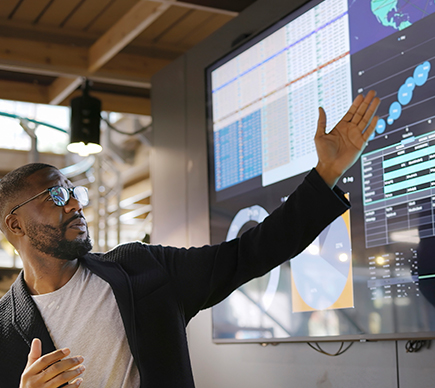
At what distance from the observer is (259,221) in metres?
2.68

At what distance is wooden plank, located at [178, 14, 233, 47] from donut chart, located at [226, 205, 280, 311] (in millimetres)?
1600

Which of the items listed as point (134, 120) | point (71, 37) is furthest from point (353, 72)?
point (134, 120)

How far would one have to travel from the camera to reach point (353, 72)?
221cm

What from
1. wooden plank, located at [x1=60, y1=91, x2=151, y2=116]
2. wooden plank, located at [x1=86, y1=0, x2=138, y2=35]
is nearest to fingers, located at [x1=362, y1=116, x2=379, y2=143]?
wooden plank, located at [x1=86, y1=0, x2=138, y2=35]

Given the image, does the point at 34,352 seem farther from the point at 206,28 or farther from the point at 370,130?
the point at 206,28

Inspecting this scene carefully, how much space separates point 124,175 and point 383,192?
7.22 metres

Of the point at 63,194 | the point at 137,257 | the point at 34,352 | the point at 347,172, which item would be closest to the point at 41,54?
the point at 63,194

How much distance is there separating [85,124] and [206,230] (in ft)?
4.76

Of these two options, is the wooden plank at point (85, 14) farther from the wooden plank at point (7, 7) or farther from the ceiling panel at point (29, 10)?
the wooden plank at point (7, 7)

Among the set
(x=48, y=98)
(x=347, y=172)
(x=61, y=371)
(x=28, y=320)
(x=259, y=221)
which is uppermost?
(x=48, y=98)

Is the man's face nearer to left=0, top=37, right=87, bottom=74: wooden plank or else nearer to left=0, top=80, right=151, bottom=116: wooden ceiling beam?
left=0, top=37, right=87, bottom=74: wooden plank

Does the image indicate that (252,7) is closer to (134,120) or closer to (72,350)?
(72,350)

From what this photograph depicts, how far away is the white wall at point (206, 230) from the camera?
2068 mm

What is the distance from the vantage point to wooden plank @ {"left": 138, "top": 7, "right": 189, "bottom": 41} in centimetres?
394
